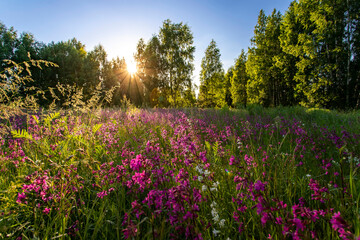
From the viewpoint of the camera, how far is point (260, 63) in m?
27.2

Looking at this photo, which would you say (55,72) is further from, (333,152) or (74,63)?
(333,152)

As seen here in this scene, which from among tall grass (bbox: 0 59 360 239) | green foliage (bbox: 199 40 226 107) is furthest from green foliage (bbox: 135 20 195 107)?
tall grass (bbox: 0 59 360 239)

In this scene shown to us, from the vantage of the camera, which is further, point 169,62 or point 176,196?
point 169,62

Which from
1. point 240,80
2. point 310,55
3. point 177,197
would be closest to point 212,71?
point 240,80

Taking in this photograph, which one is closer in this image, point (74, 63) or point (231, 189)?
point (231, 189)

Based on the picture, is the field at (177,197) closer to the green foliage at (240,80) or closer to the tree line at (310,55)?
the tree line at (310,55)

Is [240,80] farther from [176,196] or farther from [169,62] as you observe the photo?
[176,196]

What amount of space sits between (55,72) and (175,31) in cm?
2386

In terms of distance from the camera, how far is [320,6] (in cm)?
1803

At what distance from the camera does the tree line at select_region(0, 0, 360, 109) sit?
62.4ft

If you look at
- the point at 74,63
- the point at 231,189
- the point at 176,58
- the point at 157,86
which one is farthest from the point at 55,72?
the point at 231,189

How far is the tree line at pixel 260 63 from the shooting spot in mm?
19016

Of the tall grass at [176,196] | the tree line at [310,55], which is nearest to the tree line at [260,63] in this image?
the tree line at [310,55]

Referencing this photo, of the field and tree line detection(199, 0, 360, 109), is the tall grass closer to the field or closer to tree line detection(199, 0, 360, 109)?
the field
